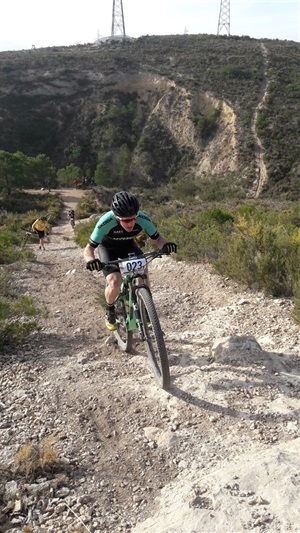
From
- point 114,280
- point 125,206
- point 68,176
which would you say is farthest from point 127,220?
point 68,176

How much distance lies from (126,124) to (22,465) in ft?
186

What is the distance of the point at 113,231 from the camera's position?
4332 mm

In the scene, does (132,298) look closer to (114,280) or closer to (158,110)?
(114,280)

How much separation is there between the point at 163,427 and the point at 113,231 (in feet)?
6.72

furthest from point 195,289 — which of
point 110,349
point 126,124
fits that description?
point 126,124

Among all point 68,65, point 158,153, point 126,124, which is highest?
point 68,65

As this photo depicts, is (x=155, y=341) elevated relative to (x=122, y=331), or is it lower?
elevated

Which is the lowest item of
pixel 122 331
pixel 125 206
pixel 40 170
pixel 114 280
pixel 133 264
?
pixel 40 170

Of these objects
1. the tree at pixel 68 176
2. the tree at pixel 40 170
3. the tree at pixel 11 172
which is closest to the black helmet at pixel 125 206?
the tree at pixel 11 172

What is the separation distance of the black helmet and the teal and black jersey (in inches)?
10.9

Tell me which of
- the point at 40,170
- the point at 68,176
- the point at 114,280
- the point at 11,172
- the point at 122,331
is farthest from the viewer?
the point at 68,176

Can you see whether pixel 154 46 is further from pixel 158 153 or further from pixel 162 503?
pixel 162 503

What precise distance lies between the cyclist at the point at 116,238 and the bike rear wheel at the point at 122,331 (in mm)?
85

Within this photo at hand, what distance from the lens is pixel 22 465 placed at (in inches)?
113
